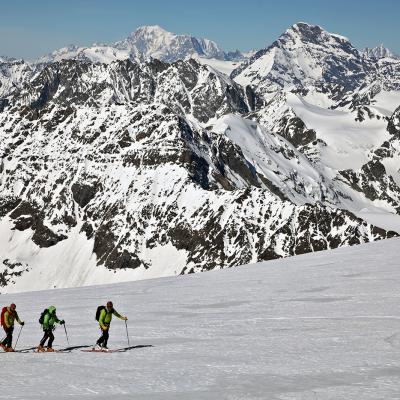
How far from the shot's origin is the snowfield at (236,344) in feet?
49.1

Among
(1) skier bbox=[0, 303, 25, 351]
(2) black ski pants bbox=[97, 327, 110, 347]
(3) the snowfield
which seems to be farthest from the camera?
(1) skier bbox=[0, 303, 25, 351]

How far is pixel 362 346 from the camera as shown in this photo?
1947 centimetres

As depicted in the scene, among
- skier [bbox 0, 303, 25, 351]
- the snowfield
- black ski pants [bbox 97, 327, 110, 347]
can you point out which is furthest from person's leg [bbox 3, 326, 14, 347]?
black ski pants [bbox 97, 327, 110, 347]

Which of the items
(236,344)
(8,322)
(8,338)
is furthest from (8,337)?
(236,344)

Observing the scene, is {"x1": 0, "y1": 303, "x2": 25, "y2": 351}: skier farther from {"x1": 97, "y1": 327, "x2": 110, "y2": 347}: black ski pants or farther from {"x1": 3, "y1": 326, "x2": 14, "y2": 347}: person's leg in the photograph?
{"x1": 97, "y1": 327, "x2": 110, "y2": 347}: black ski pants

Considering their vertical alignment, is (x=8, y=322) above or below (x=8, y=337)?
above

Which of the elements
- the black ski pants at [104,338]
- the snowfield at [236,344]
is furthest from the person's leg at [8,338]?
the black ski pants at [104,338]

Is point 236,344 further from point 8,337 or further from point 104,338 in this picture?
point 8,337

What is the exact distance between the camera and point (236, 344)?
2130 centimetres

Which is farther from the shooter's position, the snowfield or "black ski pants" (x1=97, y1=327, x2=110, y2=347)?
"black ski pants" (x1=97, y1=327, x2=110, y2=347)

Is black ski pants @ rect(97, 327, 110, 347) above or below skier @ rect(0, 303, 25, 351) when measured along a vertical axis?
below

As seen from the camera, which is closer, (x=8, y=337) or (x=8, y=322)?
(x=8, y=322)

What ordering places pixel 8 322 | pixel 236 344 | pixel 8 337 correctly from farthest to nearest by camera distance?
pixel 8 337 → pixel 8 322 → pixel 236 344

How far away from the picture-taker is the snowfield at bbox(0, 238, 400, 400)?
1497cm
